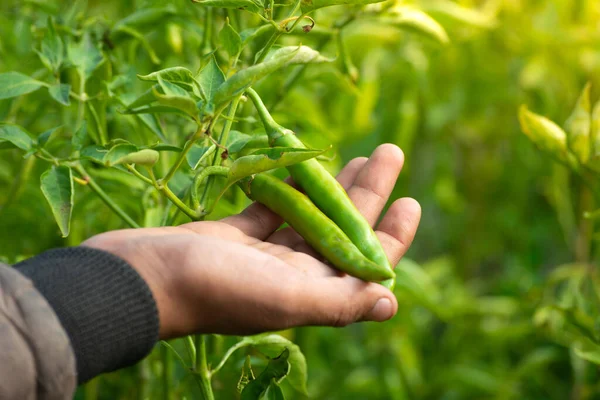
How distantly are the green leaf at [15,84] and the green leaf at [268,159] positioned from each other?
0.38 meters

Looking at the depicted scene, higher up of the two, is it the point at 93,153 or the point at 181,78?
the point at 181,78

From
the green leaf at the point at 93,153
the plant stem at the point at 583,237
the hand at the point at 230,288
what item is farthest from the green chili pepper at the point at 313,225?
the plant stem at the point at 583,237

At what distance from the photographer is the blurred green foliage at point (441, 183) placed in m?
1.62

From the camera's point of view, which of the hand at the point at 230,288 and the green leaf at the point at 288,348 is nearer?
the hand at the point at 230,288

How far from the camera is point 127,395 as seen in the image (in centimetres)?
185

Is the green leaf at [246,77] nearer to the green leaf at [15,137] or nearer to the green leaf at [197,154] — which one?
the green leaf at [197,154]

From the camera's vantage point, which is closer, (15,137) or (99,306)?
(99,306)

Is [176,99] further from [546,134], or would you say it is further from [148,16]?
[546,134]

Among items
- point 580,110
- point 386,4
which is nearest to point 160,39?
point 386,4

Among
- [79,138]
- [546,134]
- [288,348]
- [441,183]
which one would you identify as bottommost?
[441,183]

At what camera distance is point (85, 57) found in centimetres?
129

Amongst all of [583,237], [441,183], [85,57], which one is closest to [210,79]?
[85,57]

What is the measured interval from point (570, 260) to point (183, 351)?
1541 mm

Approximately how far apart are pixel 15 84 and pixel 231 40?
1.29 feet
